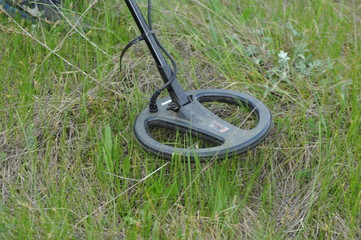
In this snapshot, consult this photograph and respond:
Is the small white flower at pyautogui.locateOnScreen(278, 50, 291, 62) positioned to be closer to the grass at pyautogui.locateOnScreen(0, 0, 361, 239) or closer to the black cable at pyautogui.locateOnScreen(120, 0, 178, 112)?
the grass at pyautogui.locateOnScreen(0, 0, 361, 239)

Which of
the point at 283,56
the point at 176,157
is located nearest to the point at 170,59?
the point at 176,157

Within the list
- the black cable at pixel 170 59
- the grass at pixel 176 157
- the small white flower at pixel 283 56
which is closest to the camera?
the grass at pixel 176 157

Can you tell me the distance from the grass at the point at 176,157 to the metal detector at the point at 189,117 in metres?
0.10

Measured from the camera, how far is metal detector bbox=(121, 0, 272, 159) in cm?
232

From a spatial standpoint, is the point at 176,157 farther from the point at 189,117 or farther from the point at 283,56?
the point at 283,56

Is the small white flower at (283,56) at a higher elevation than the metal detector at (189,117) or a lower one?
lower

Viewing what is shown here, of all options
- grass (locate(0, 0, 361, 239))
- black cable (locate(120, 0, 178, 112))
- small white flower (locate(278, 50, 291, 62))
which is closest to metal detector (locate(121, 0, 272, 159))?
black cable (locate(120, 0, 178, 112))

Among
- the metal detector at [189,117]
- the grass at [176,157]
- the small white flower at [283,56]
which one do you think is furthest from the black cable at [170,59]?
the small white flower at [283,56]

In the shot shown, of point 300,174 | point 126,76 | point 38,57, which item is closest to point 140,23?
point 126,76

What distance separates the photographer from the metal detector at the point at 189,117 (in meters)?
2.32

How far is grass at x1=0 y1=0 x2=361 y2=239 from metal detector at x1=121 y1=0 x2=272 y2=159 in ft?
0.34

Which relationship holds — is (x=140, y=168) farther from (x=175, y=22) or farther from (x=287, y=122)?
(x=175, y=22)

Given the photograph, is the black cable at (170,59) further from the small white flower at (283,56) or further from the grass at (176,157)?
the small white flower at (283,56)

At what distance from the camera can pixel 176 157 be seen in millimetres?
2342
